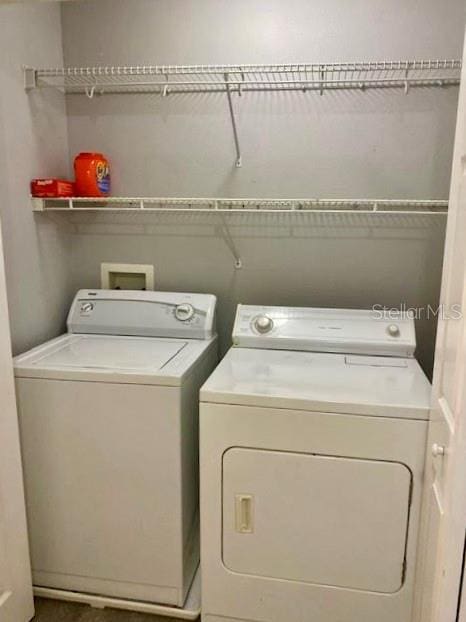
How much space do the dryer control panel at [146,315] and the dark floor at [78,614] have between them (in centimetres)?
112

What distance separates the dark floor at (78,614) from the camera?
1.73 m

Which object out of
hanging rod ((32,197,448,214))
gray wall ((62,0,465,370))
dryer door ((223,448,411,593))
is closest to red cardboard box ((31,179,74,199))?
hanging rod ((32,197,448,214))

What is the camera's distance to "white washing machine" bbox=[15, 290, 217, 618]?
1609 millimetres

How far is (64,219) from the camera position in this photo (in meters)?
2.26

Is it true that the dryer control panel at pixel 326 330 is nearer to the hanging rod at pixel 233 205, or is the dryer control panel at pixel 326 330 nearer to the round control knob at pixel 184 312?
the round control knob at pixel 184 312

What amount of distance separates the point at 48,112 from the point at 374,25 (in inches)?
59.2

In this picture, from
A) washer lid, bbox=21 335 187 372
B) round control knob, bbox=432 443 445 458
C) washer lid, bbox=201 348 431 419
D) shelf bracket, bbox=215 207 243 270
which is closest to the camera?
round control knob, bbox=432 443 445 458

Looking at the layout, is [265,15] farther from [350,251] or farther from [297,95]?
[350,251]

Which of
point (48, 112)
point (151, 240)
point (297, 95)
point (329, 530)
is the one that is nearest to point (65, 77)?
point (48, 112)

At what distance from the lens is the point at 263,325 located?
77.8 inches

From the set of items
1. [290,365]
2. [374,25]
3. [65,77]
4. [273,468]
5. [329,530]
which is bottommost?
[329,530]

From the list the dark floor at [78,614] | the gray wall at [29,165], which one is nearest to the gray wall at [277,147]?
the gray wall at [29,165]

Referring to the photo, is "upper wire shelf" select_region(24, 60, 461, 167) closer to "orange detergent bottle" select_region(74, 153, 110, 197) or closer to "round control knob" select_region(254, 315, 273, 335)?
"orange detergent bottle" select_region(74, 153, 110, 197)

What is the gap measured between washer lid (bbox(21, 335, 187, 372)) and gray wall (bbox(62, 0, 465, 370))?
411mm
